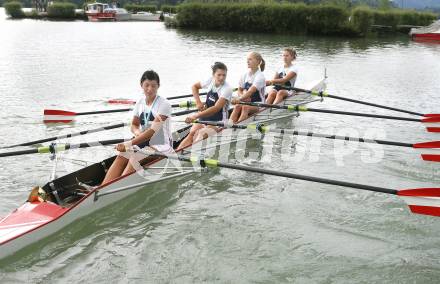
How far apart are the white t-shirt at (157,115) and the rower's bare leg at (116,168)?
20.1 inches

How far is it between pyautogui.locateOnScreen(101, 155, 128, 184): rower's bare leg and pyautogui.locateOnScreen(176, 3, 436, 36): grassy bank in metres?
34.6

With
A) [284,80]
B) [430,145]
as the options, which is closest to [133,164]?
[430,145]

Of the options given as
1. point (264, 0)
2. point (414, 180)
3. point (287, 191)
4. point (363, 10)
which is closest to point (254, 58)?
point (287, 191)

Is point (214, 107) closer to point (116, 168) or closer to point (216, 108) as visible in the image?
point (216, 108)

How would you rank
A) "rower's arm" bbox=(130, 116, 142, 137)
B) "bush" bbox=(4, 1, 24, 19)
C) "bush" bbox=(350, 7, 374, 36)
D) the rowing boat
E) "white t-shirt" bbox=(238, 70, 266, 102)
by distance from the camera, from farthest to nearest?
"bush" bbox=(4, 1, 24, 19), "bush" bbox=(350, 7, 374, 36), "white t-shirt" bbox=(238, 70, 266, 102), "rower's arm" bbox=(130, 116, 142, 137), the rowing boat

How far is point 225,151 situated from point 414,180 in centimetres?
369

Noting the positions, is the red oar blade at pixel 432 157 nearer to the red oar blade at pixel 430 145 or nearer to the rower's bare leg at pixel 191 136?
the red oar blade at pixel 430 145

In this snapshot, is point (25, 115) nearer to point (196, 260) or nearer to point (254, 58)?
point (254, 58)

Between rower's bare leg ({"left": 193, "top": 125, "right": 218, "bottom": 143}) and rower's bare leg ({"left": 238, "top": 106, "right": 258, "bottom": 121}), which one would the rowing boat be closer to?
rower's bare leg ({"left": 193, "top": 125, "right": 218, "bottom": 143})

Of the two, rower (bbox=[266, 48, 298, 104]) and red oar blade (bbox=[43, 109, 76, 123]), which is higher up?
rower (bbox=[266, 48, 298, 104])

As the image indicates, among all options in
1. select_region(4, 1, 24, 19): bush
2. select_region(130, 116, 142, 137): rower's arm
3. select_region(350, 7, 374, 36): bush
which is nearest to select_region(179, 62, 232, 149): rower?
select_region(130, 116, 142, 137): rower's arm

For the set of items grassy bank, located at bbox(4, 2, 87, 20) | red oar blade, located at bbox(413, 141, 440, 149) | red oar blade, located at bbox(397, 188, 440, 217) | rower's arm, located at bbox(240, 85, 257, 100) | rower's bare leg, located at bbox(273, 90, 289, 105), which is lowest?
red oar blade, located at bbox(397, 188, 440, 217)

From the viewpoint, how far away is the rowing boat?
5348 mm

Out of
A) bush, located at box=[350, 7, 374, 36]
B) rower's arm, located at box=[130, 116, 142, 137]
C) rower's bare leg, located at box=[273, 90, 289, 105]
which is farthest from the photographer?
bush, located at box=[350, 7, 374, 36]
